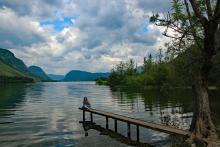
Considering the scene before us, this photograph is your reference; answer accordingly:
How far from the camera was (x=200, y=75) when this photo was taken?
23391 mm

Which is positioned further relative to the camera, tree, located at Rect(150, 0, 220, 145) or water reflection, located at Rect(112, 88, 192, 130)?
water reflection, located at Rect(112, 88, 192, 130)

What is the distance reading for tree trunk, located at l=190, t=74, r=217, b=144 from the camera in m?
22.2

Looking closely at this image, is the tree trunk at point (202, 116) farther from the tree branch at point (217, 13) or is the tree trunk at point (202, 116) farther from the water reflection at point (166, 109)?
the water reflection at point (166, 109)

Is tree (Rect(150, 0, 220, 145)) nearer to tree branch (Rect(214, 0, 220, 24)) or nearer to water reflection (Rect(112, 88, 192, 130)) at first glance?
tree branch (Rect(214, 0, 220, 24))

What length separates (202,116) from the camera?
2262cm

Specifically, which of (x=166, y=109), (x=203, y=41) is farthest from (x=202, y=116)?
(x=166, y=109)

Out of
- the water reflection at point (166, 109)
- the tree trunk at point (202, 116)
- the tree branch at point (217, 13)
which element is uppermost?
the tree branch at point (217, 13)

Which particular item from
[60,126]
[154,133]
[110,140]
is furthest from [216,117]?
[60,126]

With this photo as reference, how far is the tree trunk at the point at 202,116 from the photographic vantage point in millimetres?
22234

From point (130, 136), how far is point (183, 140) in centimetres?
942

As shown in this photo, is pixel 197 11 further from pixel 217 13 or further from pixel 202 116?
pixel 202 116

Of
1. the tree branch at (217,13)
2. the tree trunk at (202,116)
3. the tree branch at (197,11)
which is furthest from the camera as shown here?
the tree trunk at (202,116)

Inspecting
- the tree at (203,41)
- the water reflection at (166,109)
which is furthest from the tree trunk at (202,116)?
the water reflection at (166,109)

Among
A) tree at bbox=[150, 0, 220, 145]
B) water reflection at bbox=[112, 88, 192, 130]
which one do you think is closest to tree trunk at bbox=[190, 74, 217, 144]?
tree at bbox=[150, 0, 220, 145]
